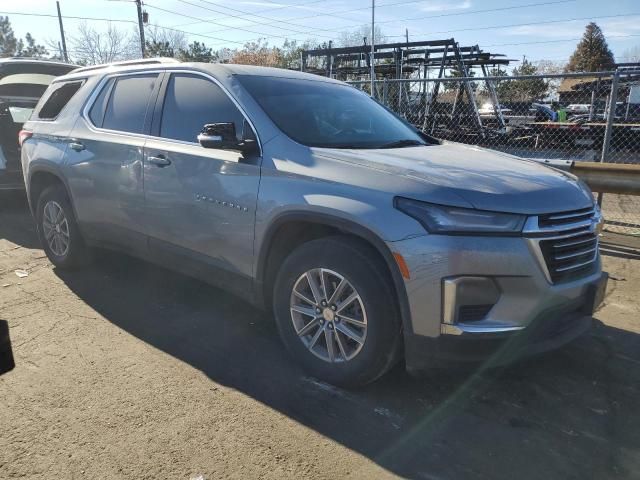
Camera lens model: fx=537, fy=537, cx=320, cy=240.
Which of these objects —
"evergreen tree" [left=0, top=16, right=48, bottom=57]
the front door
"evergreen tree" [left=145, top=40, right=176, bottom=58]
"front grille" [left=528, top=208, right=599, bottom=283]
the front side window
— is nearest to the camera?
"front grille" [left=528, top=208, right=599, bottom=283]

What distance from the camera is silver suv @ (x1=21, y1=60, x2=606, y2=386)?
265 cm

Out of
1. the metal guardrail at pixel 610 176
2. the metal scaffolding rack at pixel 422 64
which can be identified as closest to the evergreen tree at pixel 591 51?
the metal scaffolding rack at pixel 422 64

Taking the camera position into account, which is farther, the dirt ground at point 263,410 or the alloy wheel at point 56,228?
the alloy wheel at point 56,228

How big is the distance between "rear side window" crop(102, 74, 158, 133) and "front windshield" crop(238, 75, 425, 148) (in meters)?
0.99

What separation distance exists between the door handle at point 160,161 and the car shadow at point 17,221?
114 inches

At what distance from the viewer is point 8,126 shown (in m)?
7.30

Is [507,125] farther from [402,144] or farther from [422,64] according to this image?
[402,144]

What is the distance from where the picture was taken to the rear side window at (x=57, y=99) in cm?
514

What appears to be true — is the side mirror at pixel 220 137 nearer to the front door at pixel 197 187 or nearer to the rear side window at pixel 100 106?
the front door at pixel 197 187

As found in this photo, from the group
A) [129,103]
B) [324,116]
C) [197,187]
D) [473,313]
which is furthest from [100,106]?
[473,313]

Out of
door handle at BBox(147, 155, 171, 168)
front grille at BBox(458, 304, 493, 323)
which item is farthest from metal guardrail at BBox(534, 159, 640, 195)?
door handle at BBox(147, 155, 171, 168)

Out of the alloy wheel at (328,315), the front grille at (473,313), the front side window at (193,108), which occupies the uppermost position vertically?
the front side window at (193,108)

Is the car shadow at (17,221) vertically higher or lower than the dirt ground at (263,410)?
higher

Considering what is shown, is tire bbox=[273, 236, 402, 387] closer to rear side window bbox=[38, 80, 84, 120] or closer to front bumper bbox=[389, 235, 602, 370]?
front bumper bbox=[389, 235, 602, 370]
